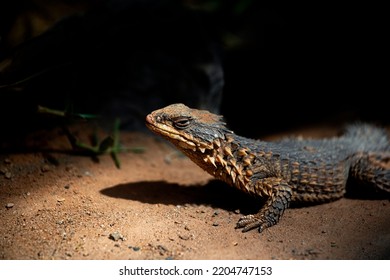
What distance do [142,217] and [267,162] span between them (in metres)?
1.56

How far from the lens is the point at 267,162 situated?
462 centimetres

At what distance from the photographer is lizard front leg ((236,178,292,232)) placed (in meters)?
4.16


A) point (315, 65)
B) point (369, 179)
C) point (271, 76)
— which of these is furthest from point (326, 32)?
point (369, 179)

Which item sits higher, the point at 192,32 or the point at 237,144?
the point at 192,32

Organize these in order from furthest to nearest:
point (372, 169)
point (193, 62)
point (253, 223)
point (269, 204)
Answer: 1. point (193, 62)
2. point (372, 169)
3. point (269, 204)
4. point (253, 223)

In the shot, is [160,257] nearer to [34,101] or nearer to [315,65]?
[34,101]

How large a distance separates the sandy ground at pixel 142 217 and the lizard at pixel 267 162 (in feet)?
0.66

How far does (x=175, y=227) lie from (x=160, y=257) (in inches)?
22.5

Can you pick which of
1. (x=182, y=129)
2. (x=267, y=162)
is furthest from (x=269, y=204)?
(x=182, y=129)

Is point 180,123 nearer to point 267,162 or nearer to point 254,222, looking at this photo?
point 267,162

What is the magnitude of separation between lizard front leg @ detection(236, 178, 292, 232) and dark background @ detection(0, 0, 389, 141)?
265cm

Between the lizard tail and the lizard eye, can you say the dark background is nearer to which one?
the lizard eye

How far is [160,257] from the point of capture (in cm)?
351

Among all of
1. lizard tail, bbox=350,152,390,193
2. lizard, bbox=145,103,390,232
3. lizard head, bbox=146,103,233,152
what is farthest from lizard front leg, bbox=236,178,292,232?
lizard tail, bbox=350,152,390,193
